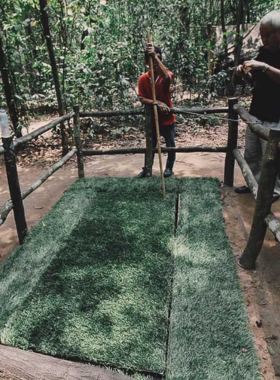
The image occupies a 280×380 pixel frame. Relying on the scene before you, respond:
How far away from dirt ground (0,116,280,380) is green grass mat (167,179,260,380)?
93 millimetres

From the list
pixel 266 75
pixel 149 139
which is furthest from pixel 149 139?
pixel 266 75

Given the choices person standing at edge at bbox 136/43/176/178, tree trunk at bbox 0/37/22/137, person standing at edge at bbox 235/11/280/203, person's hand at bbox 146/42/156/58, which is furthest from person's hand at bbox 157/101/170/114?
tree trunk at bbox 0/37/22/137

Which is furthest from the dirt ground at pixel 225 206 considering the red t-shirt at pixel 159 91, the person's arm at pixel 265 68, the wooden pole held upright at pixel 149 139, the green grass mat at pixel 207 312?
the person's arm at pixel 265 68

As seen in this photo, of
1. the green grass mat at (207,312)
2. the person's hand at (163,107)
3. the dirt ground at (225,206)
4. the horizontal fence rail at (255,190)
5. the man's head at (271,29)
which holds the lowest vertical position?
the dirt ground at (225,206)

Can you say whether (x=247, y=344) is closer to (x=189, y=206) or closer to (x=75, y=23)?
(x=189, y=206)

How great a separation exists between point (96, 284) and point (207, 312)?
0.83 metres

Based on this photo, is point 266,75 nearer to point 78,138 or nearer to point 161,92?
point 161,92

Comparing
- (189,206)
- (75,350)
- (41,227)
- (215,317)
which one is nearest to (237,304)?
(215,317)

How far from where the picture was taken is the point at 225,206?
362cm

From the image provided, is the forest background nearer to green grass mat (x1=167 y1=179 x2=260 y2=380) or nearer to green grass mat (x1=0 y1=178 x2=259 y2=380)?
green grass mat (x1=0 y1=178 x2=259 y2=380)

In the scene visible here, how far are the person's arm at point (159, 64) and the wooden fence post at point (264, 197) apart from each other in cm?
191

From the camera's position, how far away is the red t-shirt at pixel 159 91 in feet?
13.2

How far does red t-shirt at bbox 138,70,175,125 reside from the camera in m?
4.04

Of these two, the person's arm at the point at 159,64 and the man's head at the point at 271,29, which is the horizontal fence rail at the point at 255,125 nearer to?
the man's head at the point at 271,29
